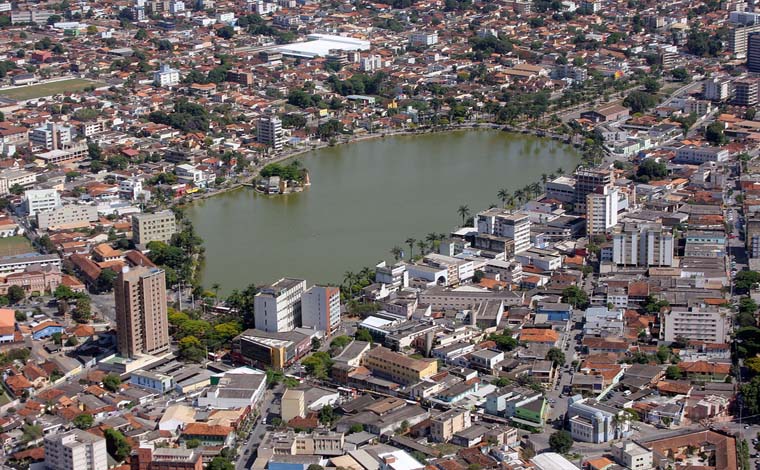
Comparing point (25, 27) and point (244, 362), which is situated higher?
point (25, 27)

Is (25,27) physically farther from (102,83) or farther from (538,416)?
(538,416)

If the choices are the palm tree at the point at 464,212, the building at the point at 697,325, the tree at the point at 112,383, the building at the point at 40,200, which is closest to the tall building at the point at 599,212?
the palm tree at the point at 464,212

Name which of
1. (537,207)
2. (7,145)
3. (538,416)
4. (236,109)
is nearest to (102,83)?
(236,109)

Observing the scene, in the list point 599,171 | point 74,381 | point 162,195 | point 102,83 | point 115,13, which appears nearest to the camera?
point 74,381

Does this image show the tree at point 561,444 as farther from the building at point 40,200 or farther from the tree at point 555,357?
the building at point 40,200

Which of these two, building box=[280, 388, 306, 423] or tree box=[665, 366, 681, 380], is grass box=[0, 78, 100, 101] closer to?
building box=[280, 388, 306, 423]
